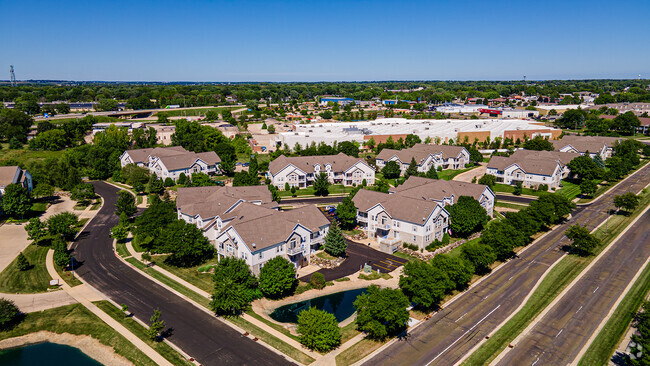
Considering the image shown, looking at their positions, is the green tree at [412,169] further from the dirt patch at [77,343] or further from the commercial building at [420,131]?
the dirt patch at [77,343]

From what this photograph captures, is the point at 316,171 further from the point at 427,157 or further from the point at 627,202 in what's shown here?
the point at 627,202

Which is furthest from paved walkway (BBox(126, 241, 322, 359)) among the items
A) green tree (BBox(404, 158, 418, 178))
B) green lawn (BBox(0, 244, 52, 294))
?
green tree (BBox(404, 158, 418, 178))

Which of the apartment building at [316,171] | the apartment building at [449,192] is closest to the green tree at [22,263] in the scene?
the apartment building at [316,171]

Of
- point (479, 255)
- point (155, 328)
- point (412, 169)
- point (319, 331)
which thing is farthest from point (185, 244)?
point (412, 169)

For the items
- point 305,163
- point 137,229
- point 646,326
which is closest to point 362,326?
point 646,326

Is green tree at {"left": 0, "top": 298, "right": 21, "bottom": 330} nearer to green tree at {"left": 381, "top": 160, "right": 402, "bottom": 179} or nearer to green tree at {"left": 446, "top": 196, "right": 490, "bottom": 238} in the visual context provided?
green tree at {"left": 446, "top": 196, "right": 490, "bottom": 238}

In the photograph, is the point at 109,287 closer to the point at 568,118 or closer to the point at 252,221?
the point at 252,221
